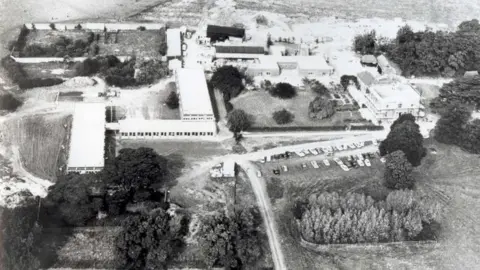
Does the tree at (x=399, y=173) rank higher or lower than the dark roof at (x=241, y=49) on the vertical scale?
lower

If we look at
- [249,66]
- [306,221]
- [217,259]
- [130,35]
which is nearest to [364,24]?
[249,66]

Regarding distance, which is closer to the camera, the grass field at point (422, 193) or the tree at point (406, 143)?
the grass field at point (422, 193)

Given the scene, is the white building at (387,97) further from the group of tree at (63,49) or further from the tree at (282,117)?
the group of tree at (63,49)

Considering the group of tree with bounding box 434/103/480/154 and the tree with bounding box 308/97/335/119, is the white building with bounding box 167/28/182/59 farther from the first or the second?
the group of tree with bounding box 434/103/480/154

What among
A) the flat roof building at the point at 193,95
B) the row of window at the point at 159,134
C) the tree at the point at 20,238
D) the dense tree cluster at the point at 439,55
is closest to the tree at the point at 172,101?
the flat roof building at the point at 193,95

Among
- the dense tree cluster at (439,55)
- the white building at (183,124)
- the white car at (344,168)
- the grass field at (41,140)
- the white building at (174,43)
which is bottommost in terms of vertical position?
the grass field at (41,140)

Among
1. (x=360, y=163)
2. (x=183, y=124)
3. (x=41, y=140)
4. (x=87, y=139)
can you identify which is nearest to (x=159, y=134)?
(x=183, y=124)

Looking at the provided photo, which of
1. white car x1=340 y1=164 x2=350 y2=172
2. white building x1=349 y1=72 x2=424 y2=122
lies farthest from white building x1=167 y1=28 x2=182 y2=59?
white car x1=340 y1=164 x2=350 y2=172

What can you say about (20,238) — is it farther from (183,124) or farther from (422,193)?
(422,193)
